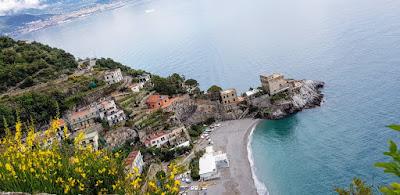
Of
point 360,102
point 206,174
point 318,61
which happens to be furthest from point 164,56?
point 206,174

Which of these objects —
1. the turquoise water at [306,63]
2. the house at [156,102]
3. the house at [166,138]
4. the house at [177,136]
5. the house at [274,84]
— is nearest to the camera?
the turquoise water at [306,63]

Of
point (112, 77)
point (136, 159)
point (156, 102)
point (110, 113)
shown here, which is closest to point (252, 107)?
point (156, 102)

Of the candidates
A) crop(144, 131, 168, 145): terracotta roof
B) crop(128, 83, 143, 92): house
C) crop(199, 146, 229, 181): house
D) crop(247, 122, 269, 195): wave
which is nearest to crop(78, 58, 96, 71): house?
crop(128, 83, 143, 92): house

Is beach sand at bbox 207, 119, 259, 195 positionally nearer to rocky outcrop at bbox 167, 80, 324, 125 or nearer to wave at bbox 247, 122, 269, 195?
wave at bbox 247, 122, 269, 195

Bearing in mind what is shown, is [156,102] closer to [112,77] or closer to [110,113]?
[110,113]

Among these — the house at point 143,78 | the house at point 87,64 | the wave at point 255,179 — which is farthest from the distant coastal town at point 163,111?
the house at point 87,64

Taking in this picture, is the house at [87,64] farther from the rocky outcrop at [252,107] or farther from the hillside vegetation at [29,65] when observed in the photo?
the rocky outcrop at [252,107]

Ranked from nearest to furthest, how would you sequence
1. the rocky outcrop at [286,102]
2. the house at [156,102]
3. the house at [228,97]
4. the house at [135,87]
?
1. the house at [156,102]
2. the rocky outcrop at [286,102]
3. the house at [228,97]
4. the house at [135,87]
